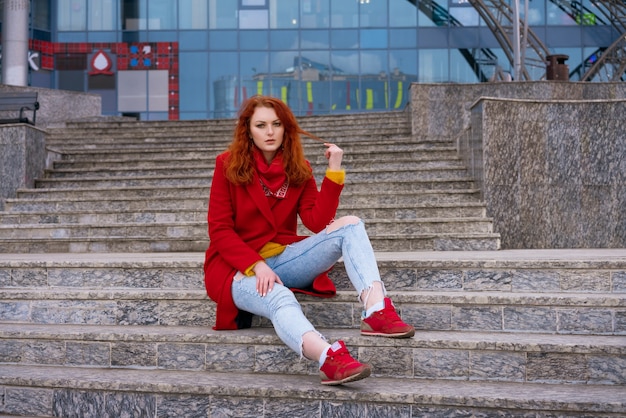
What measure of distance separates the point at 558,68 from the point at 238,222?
10508 millimetres

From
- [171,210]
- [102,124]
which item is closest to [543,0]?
[102,124]

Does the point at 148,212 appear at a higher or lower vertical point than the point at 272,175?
lower

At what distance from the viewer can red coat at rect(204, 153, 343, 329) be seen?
4.04 metres

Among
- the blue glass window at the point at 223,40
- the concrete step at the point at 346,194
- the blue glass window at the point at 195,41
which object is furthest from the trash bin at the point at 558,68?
the blue glass window at the point at 195,41

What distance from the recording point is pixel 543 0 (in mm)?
25625

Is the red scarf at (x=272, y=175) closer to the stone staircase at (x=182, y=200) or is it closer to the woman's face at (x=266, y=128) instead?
the woman's face at (x=266, y=128)

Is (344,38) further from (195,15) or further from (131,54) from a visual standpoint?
(131,54)

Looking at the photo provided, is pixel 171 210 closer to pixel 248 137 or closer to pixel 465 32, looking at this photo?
pixel 248 137

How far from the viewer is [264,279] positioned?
12.6 ft

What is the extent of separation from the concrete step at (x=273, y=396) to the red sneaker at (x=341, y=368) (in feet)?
0.28

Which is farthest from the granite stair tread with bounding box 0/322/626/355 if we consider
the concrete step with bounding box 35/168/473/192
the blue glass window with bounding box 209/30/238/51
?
the blue glass window with bounding box 209/30/238/51

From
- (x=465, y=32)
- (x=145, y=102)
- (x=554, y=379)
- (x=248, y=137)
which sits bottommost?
(x=554, y=379)

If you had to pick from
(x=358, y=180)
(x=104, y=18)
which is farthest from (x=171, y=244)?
(x=104, y=18)

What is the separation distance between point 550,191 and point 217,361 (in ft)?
Answer: 15.8
